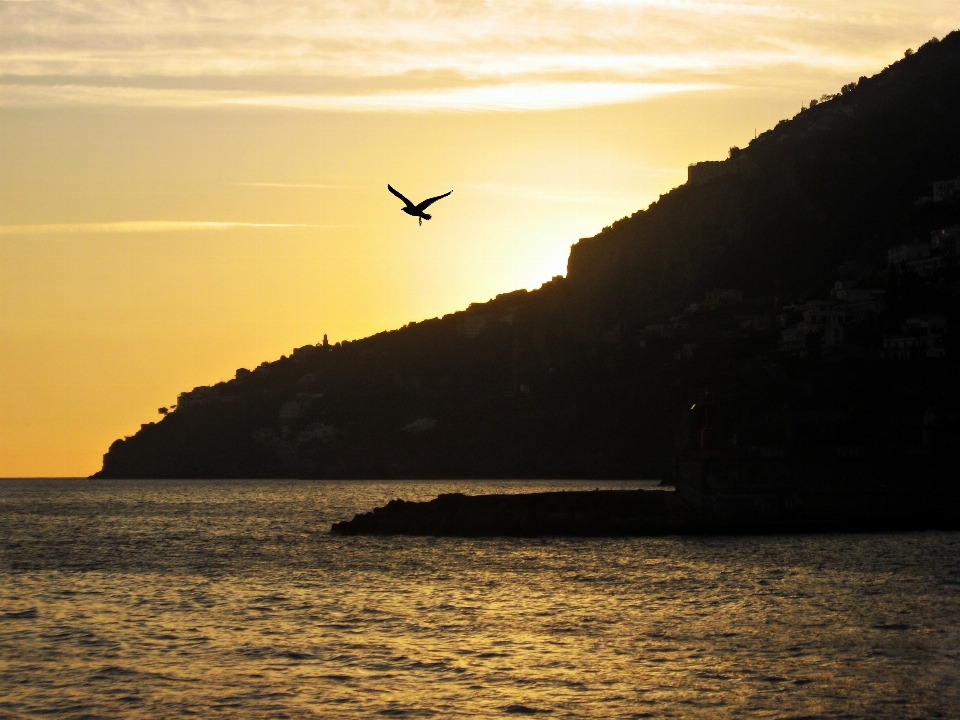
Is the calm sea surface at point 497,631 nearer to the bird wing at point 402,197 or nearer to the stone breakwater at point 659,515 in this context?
the stone breakwater at point 659,515

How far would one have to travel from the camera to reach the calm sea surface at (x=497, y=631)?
28.5m

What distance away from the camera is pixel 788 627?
38094mm

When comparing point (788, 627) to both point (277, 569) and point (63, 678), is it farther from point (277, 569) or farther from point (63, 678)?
point (277, 569)

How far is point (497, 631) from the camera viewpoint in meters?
37.9

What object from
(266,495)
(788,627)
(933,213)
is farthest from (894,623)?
(933,213)

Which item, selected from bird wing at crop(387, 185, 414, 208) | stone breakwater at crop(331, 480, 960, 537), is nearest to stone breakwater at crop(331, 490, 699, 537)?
stone breakwater at crop(331, 480, 960, 537)

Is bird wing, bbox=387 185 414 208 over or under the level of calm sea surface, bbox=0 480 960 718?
over

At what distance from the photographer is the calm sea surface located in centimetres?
2845

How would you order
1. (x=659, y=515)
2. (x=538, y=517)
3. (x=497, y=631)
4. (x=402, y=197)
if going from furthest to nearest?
(x=538, y=517) → (x=659, y=515) → (x=497, y=631) → (x=402, y=197)

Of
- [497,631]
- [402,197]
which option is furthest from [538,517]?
[402,197]

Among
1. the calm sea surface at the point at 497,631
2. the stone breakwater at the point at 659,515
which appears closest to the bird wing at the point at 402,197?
the calm sea surface at the point at 497,631

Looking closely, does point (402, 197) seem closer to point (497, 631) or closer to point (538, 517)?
point (497, 631)

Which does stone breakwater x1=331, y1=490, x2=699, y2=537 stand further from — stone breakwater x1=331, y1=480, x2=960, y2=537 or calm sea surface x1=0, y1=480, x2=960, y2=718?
calm sea surface x1=0, y1=480, x2=960, y2=718

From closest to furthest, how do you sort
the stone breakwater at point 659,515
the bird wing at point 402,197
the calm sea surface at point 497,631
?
1. the bird wing at point 402,197
2. the calm sea surface at point 497,631
3. the stone breakwater at point 659,515
